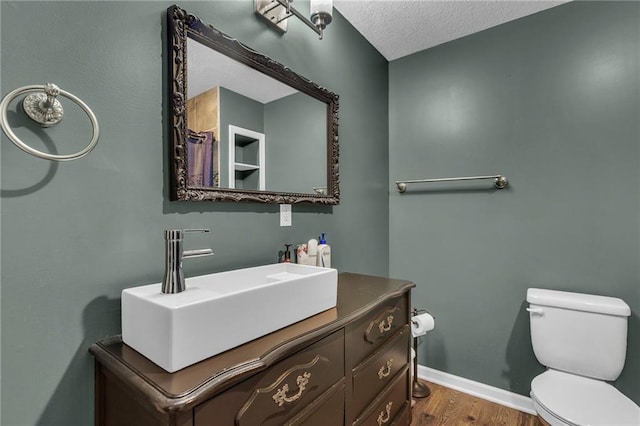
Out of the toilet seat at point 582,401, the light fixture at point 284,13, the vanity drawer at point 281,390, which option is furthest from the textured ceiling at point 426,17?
Result: the toilet seat at point 582,401

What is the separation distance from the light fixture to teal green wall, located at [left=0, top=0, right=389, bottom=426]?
0.17m

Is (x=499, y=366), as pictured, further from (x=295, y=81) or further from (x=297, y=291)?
(x=295, y=81)

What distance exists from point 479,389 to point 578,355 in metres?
0.68

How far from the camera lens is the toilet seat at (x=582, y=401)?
123 cm

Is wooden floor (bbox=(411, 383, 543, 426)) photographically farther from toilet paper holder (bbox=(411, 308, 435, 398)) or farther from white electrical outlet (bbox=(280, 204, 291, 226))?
white electrical outlet (bbox=(280, 204, 291, 226))

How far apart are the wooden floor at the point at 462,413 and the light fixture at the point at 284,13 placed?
86.8 inches

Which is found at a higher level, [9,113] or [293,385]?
[9,113]

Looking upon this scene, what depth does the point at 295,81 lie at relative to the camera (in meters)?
1.41

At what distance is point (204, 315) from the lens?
68 centimetres

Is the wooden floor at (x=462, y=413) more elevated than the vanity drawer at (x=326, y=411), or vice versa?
the vanity drawer at (x=326, y=411)

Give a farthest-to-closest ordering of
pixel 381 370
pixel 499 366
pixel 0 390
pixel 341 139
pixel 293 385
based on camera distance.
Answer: pixel 499 366, pixel 341 139, pixel 381 370, pixel 293 385, pixel 0 390

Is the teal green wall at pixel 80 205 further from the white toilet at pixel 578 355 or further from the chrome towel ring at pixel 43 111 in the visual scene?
the white toilet at pixel 578 355

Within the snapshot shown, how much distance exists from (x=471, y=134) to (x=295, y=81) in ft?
4.36

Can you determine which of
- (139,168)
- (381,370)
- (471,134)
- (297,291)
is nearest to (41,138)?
(139,168)
